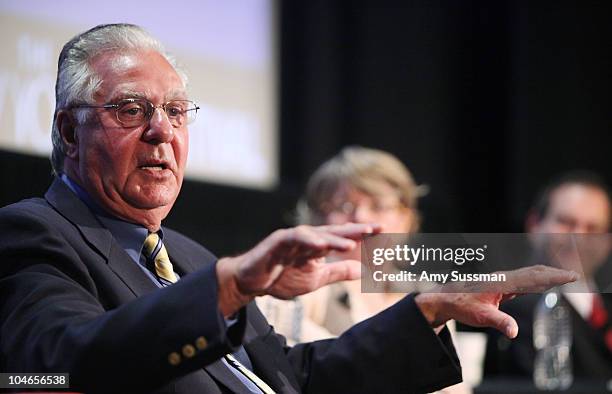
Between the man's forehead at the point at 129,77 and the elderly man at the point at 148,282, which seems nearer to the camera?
the elderly man at the point at 148,282

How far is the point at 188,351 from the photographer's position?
136 cm

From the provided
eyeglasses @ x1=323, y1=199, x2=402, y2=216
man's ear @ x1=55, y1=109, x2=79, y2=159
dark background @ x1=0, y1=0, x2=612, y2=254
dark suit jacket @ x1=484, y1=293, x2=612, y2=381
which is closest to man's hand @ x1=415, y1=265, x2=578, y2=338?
man's ear @ x1=55, y1=109, x2=79, y2=159

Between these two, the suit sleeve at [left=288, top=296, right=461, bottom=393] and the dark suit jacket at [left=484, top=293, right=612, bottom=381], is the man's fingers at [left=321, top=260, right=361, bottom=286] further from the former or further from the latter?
the dark suit jacket at [left=484, top=293, right=612, bottom=381]

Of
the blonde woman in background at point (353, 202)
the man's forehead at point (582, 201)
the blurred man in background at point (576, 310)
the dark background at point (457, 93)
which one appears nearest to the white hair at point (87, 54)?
the blurred man in background at point (576, 310)

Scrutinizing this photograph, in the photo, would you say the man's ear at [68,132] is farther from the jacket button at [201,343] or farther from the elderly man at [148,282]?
the jacket button at [201,343]

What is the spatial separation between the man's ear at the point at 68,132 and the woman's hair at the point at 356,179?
178 centimetres

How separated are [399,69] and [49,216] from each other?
505 cm

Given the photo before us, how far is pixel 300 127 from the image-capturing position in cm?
591

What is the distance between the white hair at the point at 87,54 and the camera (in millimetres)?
1804

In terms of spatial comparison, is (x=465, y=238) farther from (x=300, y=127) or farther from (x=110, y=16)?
(x=300, y=127)

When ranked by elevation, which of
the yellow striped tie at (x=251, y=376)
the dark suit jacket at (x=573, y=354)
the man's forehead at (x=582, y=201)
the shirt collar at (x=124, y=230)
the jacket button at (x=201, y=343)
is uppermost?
the shirt collar at (x=124, y=230)

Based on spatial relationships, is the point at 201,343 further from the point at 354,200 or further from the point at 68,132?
the point at 354,200

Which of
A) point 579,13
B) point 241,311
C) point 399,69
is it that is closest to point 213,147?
point 399,69

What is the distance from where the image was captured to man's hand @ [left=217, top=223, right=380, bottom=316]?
131 centimetres
